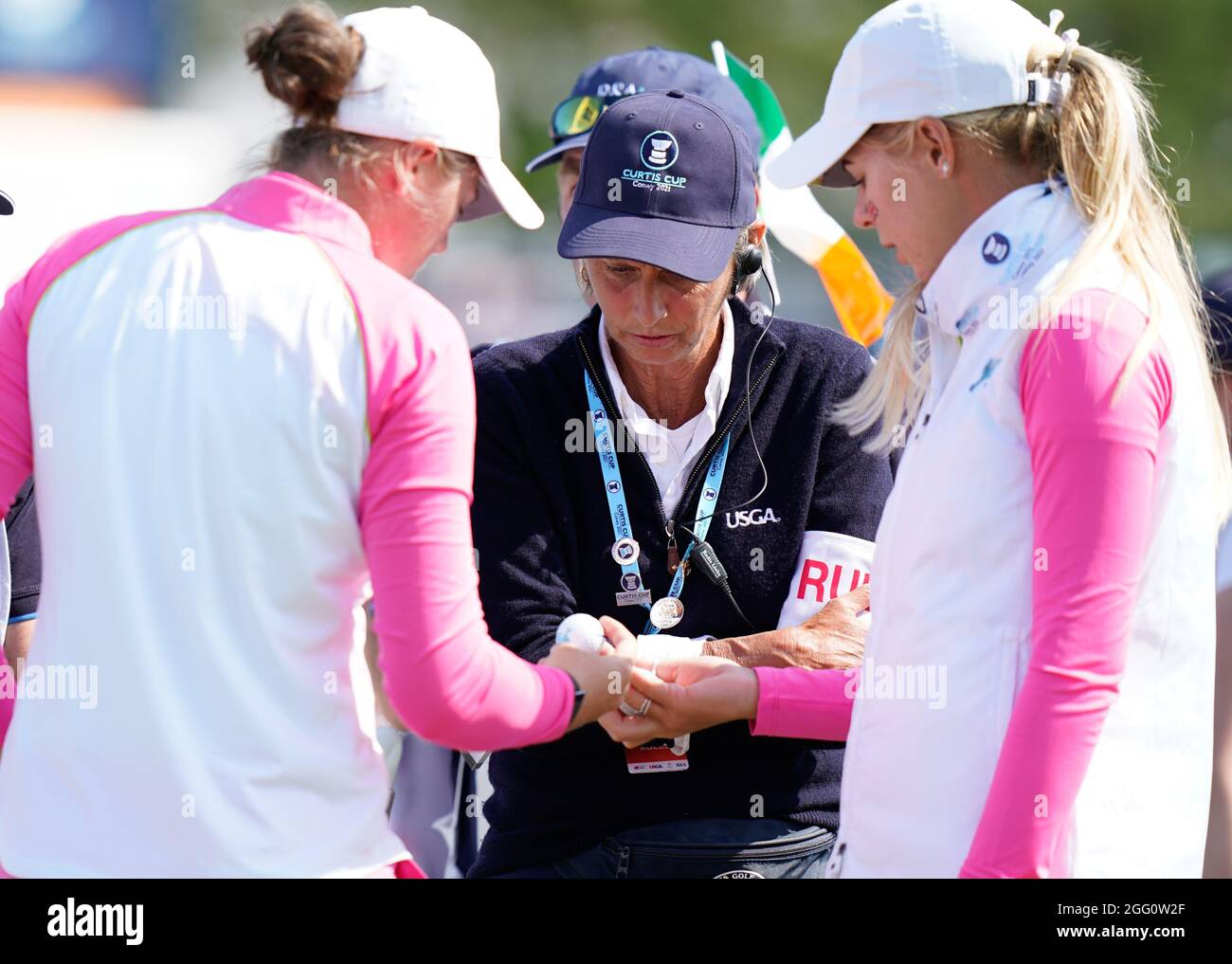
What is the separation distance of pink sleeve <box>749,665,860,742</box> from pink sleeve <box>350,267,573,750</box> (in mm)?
771

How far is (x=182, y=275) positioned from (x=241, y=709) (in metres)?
0.62

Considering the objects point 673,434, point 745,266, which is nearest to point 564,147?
point 745,266

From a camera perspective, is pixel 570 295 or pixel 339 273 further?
pixel 570 295

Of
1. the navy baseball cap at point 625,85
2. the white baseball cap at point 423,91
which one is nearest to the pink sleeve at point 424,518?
the white baseball cap at point 423,91

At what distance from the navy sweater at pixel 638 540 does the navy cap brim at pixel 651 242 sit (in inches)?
9.1

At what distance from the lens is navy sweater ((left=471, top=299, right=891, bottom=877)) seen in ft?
9.61

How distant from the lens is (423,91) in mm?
2371

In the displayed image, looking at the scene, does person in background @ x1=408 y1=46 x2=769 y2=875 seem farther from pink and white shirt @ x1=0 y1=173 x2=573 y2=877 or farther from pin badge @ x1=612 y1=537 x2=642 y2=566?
pink and white shirt @ x1=0 y1=173 x2=573 y2=877

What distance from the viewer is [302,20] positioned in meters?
2.35

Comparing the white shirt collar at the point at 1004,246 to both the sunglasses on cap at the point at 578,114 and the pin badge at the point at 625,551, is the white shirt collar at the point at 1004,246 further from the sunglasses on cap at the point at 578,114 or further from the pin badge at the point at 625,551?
the sunglasses on cap at the point at 578,114

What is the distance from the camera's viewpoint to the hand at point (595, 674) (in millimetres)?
2582
